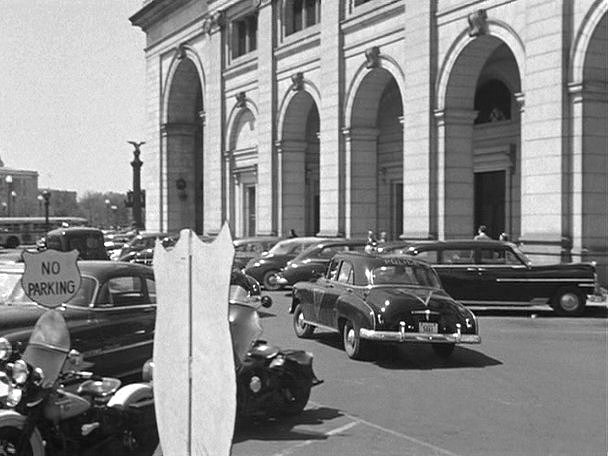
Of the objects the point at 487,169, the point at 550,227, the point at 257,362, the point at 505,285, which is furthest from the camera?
the point at 487,169

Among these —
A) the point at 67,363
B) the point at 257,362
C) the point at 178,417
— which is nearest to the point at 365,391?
the point at 257,362

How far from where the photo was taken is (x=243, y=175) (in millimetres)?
40375

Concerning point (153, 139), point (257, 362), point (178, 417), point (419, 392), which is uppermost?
point (153, 139)

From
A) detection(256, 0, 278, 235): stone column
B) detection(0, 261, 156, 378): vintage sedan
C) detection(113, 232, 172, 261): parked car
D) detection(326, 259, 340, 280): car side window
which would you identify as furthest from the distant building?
detection(0, 261, 156, 378): vintage sedan

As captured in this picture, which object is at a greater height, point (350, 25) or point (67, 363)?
point (350, 25)

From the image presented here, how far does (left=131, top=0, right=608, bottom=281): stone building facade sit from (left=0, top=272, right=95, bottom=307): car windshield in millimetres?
15550

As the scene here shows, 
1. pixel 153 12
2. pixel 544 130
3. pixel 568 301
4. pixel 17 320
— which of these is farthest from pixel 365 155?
pixel 17 320

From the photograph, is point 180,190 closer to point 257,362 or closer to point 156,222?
point 156,222

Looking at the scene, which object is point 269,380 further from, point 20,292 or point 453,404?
point 20,292

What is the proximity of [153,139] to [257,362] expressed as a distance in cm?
4284

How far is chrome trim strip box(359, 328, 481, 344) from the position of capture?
35.7 feet

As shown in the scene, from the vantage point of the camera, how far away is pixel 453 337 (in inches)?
436

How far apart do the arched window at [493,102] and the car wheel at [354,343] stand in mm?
18402

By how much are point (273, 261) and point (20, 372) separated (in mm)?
18091
